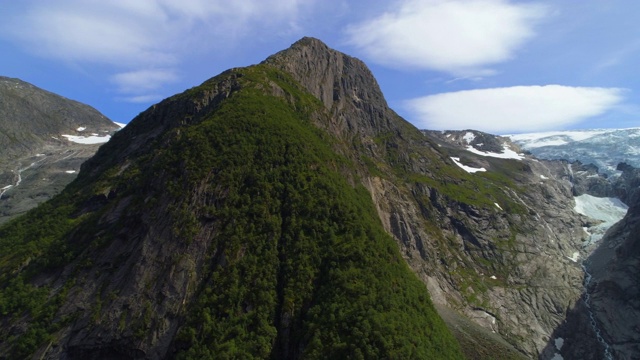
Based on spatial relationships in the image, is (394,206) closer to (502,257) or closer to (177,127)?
(502,257)

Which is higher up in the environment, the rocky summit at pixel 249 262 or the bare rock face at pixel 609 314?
the rocky summit at pixel 249 262

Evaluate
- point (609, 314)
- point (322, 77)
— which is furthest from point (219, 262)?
point (609, 314)

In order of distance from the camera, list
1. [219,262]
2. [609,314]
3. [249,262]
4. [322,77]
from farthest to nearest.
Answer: [322,77] < [609,314] < [249,262] < [219,262]

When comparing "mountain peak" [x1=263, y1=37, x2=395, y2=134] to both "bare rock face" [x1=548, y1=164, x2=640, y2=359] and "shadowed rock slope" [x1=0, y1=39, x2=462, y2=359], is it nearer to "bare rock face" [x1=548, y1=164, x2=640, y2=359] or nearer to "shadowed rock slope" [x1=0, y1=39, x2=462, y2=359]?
"shadowed rock slope" [x1=0, y1=39, x2=462, y2=359]

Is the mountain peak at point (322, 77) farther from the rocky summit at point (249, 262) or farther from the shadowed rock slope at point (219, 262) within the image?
the shadowed rock slope at point (219, 262)

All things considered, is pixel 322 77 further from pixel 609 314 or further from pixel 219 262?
pixel 609 314

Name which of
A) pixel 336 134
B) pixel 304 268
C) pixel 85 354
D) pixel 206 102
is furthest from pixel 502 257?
pixel 85 354

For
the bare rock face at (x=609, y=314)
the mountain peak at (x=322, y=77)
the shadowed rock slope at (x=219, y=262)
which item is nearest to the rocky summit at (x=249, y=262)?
the shadowed rock slope at (x=219, y=262)
